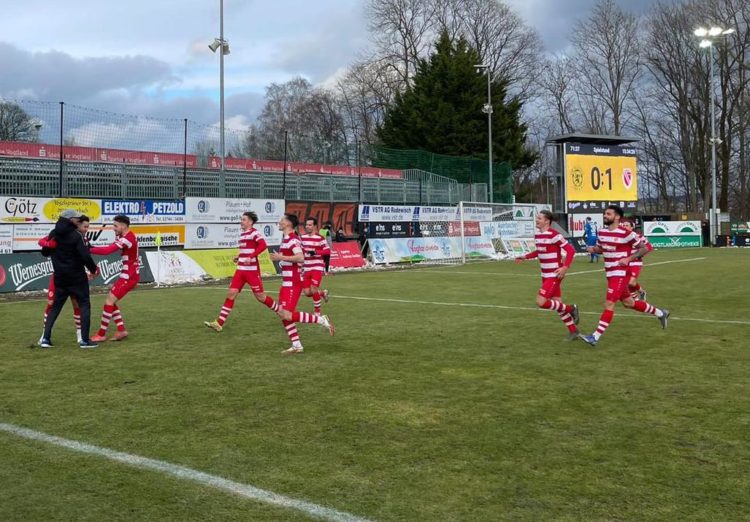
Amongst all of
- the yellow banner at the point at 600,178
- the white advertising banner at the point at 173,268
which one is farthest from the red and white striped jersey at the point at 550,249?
the yellow banner at the point at 600,178

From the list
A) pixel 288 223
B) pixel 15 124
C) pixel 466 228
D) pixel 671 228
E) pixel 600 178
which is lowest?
pixel 288 223

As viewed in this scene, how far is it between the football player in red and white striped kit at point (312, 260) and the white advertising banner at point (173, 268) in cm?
910

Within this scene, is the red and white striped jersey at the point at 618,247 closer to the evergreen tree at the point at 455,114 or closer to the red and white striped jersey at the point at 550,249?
the red and white striped jersey at the point at 550,249

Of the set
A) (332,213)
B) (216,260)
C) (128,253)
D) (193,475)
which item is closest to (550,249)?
(128,253)

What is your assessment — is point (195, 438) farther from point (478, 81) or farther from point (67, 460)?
point (478, 81)

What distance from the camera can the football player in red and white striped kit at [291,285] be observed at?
350 inches

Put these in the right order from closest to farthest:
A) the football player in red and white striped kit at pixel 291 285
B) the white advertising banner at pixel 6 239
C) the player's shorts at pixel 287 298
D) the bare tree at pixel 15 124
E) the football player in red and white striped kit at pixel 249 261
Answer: the football player in red and white striped kit at pixel 291 285 → the player's shorts at pixel 287 298 → the football player in red and white striped kit at pixel 249 261 → the white advertising banner at pixel 6 239 → the bare tree at pixel 15 124

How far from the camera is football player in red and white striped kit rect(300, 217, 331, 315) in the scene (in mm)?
12719

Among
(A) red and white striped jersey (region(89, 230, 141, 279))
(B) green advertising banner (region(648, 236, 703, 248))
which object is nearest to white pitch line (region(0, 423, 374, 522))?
(A) red and white striped jersey (region(89, 230, 141, 279))

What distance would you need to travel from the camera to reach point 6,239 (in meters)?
19.0

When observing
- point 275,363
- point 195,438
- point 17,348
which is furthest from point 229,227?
point 195,438

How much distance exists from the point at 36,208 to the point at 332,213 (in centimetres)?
1256

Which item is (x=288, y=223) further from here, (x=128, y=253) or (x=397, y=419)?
(x=397, y=419)

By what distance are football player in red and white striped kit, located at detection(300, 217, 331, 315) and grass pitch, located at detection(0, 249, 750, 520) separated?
125 cm
